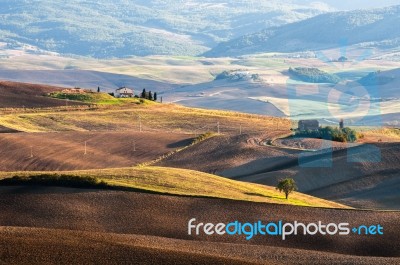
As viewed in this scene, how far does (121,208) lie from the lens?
136 feet

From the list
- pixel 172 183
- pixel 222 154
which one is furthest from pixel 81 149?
pixel 172 183

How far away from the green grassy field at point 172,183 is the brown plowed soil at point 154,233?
1310 mm

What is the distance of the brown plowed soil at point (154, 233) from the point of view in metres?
32.0

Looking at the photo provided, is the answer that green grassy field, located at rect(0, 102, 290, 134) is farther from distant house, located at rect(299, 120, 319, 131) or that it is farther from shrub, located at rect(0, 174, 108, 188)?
shrub, located at rect(0, 174, 108, 188)

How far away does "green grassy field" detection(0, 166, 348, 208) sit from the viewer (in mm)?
45156

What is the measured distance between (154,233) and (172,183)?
10173 millimetres

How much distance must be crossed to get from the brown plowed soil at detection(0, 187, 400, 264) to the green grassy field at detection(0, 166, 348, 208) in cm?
131

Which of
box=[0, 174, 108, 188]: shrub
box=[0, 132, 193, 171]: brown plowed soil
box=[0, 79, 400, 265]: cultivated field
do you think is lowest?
box=[0, 132, 193, 171]: brown plowed soil

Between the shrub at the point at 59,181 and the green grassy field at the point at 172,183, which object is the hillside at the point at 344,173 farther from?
the shrub at the point at 59,181

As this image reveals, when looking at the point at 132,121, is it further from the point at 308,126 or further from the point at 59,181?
the point at 59,181

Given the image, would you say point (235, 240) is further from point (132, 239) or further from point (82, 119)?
point (82, 119)

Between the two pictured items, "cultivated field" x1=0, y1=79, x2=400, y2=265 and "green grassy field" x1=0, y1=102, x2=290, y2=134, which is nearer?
"cultivated field" x1=0, y1=79, x2=400, y2=265

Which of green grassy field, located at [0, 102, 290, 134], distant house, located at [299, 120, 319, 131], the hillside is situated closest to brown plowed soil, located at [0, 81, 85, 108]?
green grassy field, located at [0, 102, 290, 134]

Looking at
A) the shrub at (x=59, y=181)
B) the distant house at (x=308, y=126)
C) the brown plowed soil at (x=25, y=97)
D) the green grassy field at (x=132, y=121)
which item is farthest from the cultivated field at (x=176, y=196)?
the brown plowed soil at (x=25, y=97)
